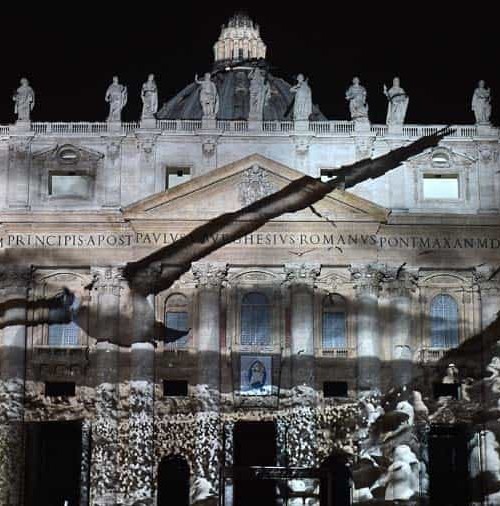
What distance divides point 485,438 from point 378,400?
472cm

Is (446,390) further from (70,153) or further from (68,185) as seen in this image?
(70,153)

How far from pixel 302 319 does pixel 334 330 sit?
1862 millimetres

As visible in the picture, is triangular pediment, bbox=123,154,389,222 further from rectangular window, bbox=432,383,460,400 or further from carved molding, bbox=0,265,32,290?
rectangular window, bbox=432,383,460,400

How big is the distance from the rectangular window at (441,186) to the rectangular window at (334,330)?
6650 millimetres

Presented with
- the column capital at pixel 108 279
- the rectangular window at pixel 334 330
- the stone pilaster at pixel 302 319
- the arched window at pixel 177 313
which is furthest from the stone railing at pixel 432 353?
the column capital at pixel 108 279

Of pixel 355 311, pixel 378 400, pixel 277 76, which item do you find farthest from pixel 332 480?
pixel 277 76

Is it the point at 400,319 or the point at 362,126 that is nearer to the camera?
the point at 400,319

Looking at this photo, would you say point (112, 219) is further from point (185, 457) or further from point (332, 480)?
point (332, 480)

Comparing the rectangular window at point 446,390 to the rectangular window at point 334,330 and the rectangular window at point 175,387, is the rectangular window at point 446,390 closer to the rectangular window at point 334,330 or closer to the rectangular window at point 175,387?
the rectangular window at point 334,330

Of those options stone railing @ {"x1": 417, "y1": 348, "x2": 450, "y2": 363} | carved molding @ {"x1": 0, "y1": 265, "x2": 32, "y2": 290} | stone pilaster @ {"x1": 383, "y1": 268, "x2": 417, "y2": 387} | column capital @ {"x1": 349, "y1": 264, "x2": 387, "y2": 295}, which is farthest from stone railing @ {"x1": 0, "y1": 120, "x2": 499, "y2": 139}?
stone railing @ {"x1": 417, "y1": 348, "x2": 450, "y2": 363}

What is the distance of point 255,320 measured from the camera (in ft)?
173

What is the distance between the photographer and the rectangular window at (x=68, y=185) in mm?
53781

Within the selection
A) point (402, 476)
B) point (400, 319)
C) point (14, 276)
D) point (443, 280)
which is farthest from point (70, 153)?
point (402, 476)

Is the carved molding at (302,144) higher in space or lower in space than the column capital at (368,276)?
higher
